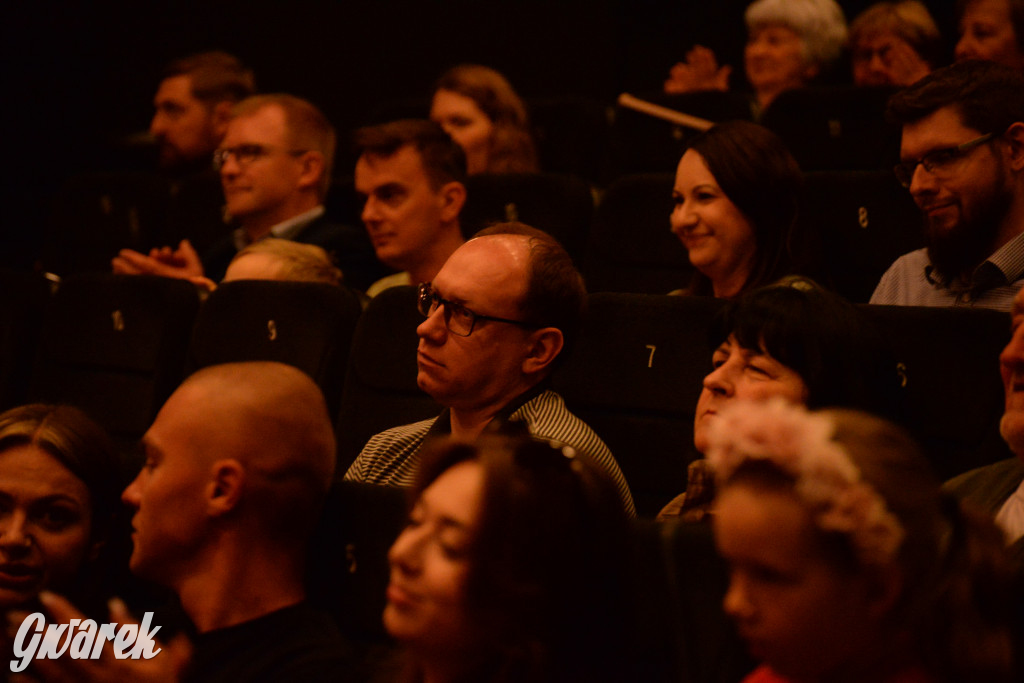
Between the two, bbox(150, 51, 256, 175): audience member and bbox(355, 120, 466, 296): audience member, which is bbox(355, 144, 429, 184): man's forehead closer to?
bbox(355, 120, 466, 296): audience member

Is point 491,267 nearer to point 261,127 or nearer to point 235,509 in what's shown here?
point 235,509

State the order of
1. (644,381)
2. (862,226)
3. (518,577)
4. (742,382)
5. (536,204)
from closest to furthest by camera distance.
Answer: (518,577) < (742,382) < (644,381) < (862,226) < (536,204)

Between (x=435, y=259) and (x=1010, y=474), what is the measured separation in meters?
1.31

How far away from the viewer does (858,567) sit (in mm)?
756

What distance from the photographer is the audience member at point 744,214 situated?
6.13 ft

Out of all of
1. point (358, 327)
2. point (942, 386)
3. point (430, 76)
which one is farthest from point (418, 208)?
point (430, 76)

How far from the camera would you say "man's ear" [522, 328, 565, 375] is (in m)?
1.51

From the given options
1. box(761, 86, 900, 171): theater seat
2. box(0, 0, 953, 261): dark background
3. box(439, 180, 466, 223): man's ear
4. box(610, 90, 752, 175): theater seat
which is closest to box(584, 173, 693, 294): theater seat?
box(439, 180, 466, 223): man's ear

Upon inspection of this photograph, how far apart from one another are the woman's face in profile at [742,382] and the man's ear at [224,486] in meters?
0.48

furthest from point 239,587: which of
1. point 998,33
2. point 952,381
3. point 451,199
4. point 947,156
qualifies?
point 998,33

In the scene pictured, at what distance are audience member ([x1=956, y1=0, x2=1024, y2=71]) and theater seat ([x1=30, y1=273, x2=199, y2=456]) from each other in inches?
68.9

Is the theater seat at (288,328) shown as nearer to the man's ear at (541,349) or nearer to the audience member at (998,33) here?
the man's ear at (541,349)

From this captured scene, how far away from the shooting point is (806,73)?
9.75 feet

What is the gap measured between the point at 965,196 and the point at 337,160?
242 centimetres
